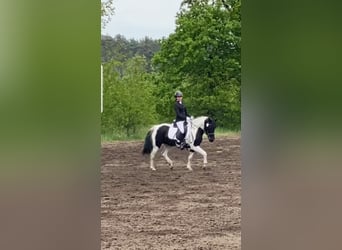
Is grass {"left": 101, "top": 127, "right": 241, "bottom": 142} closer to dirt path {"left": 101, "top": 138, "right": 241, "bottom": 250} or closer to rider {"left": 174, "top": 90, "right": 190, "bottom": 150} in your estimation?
dirt path {"left": 101, "top": 138, "right": 241, "bottom": 250}

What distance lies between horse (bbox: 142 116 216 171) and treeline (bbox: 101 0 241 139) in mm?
38

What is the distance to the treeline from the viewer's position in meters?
2.50

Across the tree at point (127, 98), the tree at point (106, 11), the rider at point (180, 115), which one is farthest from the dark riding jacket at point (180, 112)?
the tree at point (106, 11)

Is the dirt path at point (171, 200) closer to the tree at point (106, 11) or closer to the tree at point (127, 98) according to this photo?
the tree at point (127, 98)

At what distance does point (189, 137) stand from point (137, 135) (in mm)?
272

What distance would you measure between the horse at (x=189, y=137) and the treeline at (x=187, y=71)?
4 cm

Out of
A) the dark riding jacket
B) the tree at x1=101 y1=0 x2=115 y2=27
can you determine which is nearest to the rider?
the dark riding jacket

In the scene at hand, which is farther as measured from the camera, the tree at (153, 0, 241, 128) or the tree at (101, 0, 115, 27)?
the tree at (153, 0, 241, 128)

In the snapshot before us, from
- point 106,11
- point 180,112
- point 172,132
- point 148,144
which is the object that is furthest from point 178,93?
point 106,11
